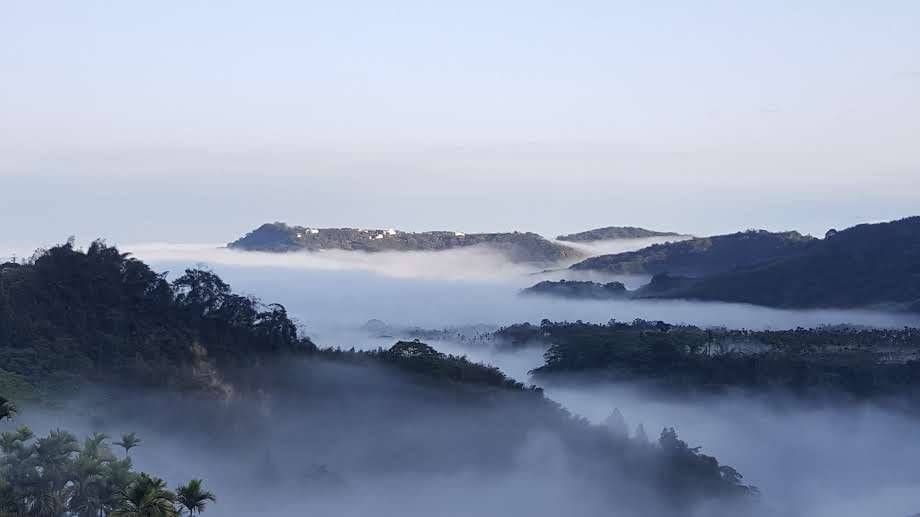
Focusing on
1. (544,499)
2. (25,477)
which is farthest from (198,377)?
(25,477)

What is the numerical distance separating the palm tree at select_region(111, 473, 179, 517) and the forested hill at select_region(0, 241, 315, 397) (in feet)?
125

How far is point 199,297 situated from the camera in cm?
12219

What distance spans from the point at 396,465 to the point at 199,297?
20110mm

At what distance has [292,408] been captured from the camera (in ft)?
389

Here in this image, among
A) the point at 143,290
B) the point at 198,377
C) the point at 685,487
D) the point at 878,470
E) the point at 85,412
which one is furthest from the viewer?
the point at 878,470

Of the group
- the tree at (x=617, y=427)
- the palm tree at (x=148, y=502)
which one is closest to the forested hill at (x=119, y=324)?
the tree at (x=617, y=427)

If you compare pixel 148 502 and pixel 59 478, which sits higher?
pixel 148 502

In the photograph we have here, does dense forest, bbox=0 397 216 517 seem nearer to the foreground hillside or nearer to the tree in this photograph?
the foreground hillside

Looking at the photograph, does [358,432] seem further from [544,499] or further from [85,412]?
[85,412]

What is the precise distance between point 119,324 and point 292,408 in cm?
1524

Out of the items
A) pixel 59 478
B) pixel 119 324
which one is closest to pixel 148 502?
pixel 59 478

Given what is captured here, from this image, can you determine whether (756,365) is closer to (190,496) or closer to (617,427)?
(617,427)

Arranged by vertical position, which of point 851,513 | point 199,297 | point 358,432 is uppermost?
point 199,297

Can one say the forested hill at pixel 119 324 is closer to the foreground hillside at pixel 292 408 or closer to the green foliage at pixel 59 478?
the foreground hillside at pixel 292 408
